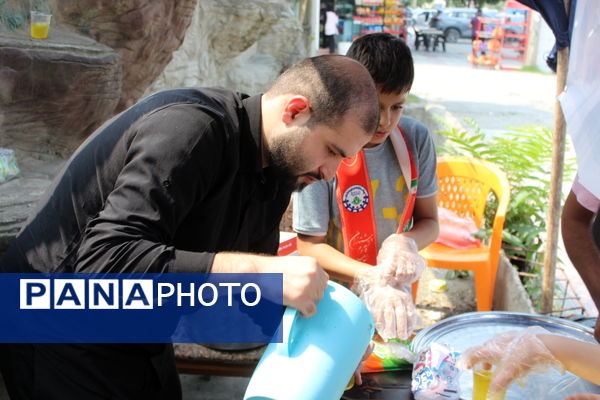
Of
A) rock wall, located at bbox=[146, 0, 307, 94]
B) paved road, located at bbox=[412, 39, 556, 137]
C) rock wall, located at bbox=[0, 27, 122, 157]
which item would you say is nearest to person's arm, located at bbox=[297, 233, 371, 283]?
rock wall, located at bbox=[0, 27, 122, 157]

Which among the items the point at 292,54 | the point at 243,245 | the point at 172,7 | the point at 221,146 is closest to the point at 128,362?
the point at 243,245

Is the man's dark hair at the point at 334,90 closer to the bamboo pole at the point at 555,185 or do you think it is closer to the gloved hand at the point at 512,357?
the gloved hand at the point at 512,357

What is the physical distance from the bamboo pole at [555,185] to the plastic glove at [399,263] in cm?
139

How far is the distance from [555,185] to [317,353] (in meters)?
2.26

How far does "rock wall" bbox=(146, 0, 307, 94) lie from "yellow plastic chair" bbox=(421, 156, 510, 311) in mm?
2913

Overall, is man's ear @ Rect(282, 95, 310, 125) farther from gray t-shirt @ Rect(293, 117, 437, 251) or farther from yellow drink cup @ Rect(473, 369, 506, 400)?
yellow drink cup @ Rect(473, 369, 506, 400)

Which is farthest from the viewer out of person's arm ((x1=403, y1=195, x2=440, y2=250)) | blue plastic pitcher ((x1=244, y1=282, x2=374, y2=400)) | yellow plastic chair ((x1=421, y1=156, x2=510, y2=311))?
yellow plastic chair ((x1=421, y1=156, x2=510, y2=311))

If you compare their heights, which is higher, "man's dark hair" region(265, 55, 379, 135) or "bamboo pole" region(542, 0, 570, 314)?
"man's dark hair" region(265, 55, 379, 135)

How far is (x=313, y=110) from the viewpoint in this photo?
53.4 inches

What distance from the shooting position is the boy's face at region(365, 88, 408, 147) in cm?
178

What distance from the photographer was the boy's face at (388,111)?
1.78 meters

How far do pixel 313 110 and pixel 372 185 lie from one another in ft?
2.32

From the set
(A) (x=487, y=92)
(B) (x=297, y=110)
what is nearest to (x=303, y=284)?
(B) (x=297, y=110)

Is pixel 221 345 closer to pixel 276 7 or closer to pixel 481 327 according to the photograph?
pixel 481 327
